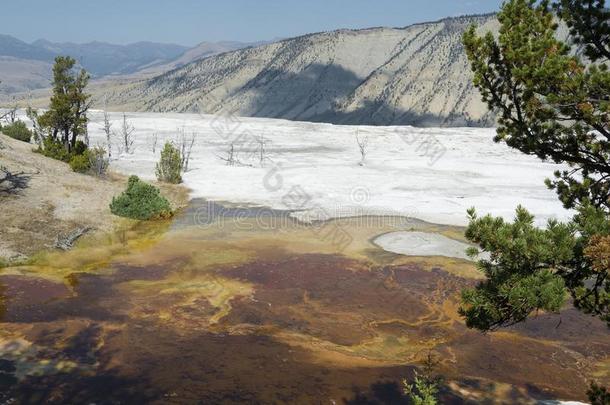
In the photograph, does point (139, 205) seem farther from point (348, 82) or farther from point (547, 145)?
point (348, 82)

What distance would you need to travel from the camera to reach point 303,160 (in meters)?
46.9

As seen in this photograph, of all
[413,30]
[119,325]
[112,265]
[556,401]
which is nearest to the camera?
[556,401]

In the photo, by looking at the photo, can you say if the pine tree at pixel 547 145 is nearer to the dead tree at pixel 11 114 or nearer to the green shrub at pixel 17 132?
the dead tree at pixel 11 114

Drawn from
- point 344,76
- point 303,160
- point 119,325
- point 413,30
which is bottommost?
point 119,325

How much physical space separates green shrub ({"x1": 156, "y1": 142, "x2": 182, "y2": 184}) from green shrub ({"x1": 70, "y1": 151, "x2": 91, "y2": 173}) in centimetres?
442

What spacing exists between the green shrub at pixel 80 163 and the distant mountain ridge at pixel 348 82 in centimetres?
8534

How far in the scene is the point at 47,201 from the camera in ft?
84.2

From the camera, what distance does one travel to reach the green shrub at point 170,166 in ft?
112

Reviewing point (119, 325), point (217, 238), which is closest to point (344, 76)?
point (217, 238)

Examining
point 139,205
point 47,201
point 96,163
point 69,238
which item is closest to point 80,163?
point 96,163

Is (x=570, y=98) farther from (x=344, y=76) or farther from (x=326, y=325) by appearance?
(x=344, y=76)

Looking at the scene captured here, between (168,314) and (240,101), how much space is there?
131m

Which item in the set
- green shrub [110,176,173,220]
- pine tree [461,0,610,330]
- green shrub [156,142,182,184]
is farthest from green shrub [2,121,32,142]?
pine tree [461,0,610,330]

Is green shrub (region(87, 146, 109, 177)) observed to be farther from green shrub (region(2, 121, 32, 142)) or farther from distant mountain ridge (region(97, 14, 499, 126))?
distant mountain ridge (region(97, 14, 499, 126))
